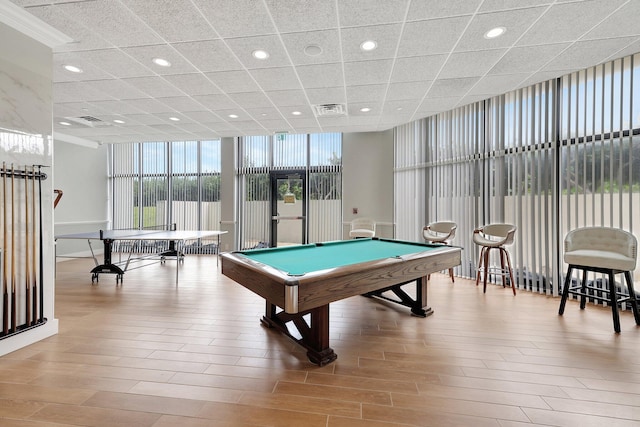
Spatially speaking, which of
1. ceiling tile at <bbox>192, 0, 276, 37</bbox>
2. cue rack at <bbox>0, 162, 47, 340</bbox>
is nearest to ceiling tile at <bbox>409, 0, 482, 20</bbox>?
ceiling tile at <bbox>192, 0, 276, 37</bbox>

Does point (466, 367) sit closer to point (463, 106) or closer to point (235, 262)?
point (235, 262)

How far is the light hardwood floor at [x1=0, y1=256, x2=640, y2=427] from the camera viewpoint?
1.72m

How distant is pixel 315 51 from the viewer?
3.18 m

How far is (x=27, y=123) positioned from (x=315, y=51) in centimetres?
280

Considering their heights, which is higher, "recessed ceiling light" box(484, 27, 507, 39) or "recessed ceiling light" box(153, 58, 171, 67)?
"recessed ceiling light" box(484, 27, 507, 39)

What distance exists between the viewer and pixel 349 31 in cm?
281

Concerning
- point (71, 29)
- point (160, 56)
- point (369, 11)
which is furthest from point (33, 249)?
point (369, 11)

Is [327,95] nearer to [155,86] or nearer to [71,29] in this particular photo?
[155,86]

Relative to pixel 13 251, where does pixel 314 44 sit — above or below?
above

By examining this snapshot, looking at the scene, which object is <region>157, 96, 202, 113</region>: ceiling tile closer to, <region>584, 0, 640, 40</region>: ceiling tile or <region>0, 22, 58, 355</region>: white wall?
<region>0, 22, 58, 355</region>: white wall

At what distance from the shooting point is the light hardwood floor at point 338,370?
1.72 meters

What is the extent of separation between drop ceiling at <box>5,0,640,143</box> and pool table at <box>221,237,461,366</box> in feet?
7.09

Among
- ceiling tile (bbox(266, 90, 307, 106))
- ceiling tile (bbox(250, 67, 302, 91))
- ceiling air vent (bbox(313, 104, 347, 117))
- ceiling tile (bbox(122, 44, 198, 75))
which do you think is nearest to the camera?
ceiling tile (bbox(122, 44, 198, 75))

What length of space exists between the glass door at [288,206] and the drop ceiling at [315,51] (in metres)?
2.53
